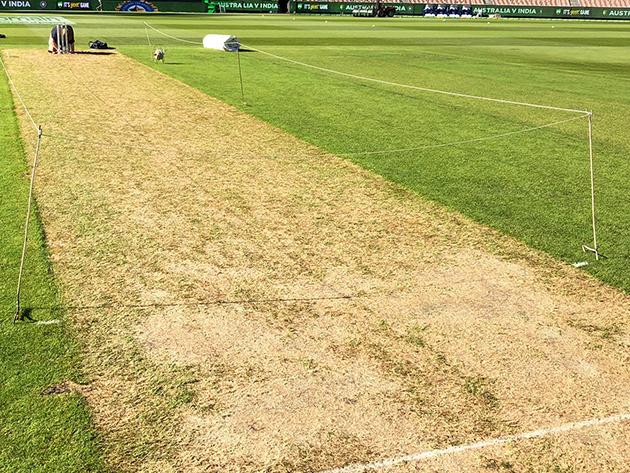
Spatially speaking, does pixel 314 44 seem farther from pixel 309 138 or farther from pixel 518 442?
pixel 518 442

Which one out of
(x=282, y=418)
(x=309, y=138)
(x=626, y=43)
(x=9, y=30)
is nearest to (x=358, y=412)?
(x=282, y=418)

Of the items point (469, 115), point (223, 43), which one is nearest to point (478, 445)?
point (469, 115)

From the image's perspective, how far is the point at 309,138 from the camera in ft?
56.9

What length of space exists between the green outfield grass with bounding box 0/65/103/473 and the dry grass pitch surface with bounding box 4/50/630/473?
0.72ft

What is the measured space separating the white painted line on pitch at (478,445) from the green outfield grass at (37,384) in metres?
2.21

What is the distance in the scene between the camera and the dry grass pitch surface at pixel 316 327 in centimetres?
571

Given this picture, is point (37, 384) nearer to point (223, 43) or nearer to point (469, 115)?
point (469, 115)

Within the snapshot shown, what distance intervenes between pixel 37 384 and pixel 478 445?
4280 millimetres

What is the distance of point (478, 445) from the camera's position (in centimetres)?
566

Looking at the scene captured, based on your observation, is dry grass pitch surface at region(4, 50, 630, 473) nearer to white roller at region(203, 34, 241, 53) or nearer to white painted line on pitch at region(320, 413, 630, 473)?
white painted line on pitch at region(320, 413, 630, 473)

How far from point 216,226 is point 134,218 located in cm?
149

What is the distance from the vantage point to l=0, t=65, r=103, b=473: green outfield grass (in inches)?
210

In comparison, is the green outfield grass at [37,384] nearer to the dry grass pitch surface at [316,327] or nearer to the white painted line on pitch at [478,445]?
the dry grass pitch surface at [316,327]

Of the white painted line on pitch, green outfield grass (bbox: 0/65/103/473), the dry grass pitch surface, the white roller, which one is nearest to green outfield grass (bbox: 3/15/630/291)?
the white roller
